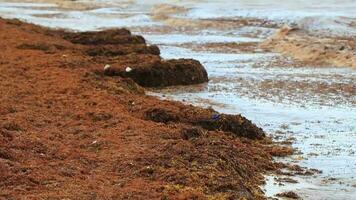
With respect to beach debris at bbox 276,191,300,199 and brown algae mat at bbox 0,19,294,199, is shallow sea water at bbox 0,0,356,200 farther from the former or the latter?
brown algae mat at bbox 0,19,294,199

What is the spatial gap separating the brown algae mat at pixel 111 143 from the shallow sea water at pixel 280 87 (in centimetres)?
58

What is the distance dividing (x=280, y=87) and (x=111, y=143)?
21.3 feet

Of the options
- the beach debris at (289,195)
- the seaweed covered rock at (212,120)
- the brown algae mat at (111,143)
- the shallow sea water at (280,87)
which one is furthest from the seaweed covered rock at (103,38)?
→ the beach debris at (289,195)

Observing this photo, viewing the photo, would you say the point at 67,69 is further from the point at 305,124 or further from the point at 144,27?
the point at 144,27

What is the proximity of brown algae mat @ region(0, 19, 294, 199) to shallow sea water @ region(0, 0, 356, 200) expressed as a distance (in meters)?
0.58

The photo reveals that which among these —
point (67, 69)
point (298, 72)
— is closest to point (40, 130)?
point (67, 69)

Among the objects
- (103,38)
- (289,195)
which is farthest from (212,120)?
(103,38)

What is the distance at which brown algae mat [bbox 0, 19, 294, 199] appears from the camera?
6051 millimetres

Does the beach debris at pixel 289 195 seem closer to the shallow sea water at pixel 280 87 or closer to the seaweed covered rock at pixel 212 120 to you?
the shallow sea water at pixel 280 87

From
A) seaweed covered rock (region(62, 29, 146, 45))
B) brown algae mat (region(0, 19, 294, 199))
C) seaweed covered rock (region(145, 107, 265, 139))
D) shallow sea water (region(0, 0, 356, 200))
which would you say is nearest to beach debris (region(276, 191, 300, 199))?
shallow sea water (region(0, 0, 356, 200))

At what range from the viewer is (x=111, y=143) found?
7531mm

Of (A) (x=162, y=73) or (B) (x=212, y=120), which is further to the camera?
(A) (x=162, y=73)

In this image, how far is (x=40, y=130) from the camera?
7.96 meters

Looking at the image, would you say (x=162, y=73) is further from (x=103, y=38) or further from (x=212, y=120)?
(x=103, y=38)
